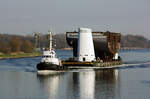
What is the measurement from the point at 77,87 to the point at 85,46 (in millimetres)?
26422

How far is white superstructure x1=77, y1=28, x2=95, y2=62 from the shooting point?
65.9 metres

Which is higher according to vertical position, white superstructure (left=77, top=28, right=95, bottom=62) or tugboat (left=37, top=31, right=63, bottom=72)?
white superstructure (left=77, top=28, right=95, bottom=62)

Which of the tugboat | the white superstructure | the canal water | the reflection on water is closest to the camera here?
the canal water

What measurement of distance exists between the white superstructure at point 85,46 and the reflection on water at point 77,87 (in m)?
14.3

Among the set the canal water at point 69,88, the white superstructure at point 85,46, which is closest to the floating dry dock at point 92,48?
the white superstructure at point 85,46

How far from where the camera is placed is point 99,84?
4262 cm

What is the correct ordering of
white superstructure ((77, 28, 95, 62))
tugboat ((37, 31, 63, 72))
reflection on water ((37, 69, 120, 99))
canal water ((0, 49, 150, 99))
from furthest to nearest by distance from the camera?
white superstructure ((77, 28, 95, 62)), tugboat ((37, 31, 63, 72)), reflection on water ((37, 69, 120, 99)), canal water ((0, 49, 150, 99))

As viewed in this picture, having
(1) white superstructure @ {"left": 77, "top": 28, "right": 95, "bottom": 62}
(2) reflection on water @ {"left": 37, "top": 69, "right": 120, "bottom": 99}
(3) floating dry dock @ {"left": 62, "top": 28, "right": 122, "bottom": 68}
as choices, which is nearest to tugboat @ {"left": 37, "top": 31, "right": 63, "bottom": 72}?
(2) reflection on water @ {"left": 37, "top": 69, "right": 120, "bottom": 99}

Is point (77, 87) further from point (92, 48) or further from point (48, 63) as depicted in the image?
point (92, 48)

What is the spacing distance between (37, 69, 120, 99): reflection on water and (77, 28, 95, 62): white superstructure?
564 inches

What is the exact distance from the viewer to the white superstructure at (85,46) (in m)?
65.9

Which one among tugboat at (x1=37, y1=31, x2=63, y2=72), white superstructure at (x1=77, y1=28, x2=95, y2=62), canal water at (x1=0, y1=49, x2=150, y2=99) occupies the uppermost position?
white superstructure at (x1=77, y1=28, x2=95, y2=62)

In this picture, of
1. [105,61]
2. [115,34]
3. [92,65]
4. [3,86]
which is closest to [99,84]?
[3,86]

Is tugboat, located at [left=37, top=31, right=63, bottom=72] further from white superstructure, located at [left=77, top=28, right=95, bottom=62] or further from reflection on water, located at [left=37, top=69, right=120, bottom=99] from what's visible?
white superstructure, located at [left=77, top=28, right=95, bottom=62]
